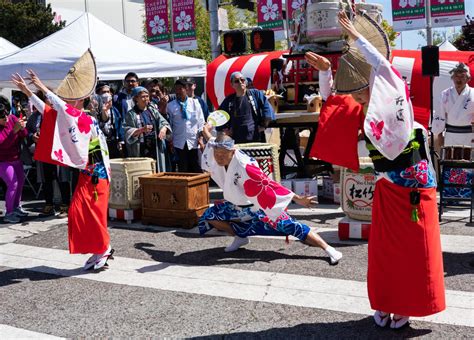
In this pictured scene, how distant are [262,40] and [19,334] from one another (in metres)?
7.79

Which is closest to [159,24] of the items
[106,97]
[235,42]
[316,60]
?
[235,42]

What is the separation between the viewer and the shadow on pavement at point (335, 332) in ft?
11.8

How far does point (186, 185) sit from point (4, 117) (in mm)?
2711

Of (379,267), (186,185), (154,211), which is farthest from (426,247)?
(154,211)

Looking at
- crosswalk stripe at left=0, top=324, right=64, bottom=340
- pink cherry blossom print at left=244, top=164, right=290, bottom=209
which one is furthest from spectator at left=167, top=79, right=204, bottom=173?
crosswalk stripe at left=0, top=324, right=64, bottom=340

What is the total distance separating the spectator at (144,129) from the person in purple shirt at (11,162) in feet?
4.62

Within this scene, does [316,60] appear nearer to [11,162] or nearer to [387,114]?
[387,114]

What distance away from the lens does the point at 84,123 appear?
5195 mm

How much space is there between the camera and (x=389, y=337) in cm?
354

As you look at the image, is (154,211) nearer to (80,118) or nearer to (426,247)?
(80,118)

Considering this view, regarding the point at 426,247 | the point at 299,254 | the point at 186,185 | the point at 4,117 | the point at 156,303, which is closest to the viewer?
the point at 426,247

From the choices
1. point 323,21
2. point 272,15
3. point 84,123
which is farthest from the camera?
point 272,15

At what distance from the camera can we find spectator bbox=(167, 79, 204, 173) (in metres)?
8.71

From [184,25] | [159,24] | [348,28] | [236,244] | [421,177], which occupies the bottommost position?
[236,244]
